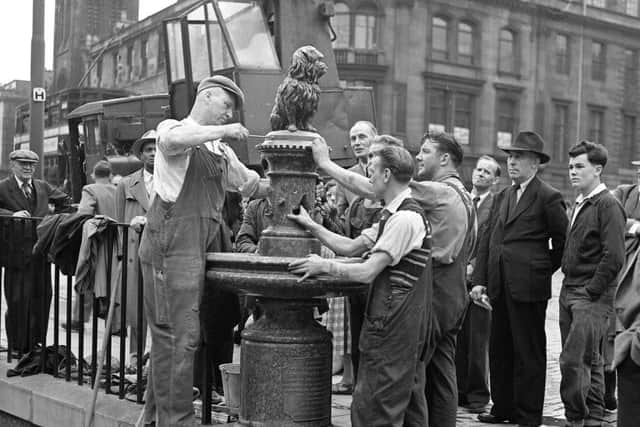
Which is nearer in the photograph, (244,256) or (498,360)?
(244,256)

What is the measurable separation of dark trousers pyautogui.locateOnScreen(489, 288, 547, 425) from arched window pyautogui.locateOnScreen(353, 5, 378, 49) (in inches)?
1410

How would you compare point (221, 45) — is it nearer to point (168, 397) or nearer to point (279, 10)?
point (279, 10)

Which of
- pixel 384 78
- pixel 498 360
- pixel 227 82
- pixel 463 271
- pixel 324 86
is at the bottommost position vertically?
pixel 498 360

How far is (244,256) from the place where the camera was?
4520mm

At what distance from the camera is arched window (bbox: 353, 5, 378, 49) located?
40969 millimetres

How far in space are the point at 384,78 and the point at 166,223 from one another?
37.3 meters

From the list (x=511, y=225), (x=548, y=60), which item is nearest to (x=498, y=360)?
(x=511, y=225)

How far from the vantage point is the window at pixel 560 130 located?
160 ft

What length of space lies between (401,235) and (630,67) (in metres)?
55.1

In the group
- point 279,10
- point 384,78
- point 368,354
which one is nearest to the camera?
point 368,354

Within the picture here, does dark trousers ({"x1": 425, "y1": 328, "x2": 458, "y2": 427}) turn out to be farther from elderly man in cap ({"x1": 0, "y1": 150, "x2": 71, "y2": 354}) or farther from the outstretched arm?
elderly man in cap ({"x1": 0, "y1": 150, "x2": 71, "y2": 354})

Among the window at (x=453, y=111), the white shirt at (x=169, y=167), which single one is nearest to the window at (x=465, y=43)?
the window at (x=453, y=111)

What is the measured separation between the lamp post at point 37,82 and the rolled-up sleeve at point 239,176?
9.23 metres

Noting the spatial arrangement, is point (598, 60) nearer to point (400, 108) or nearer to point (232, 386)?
point (400, 108)
